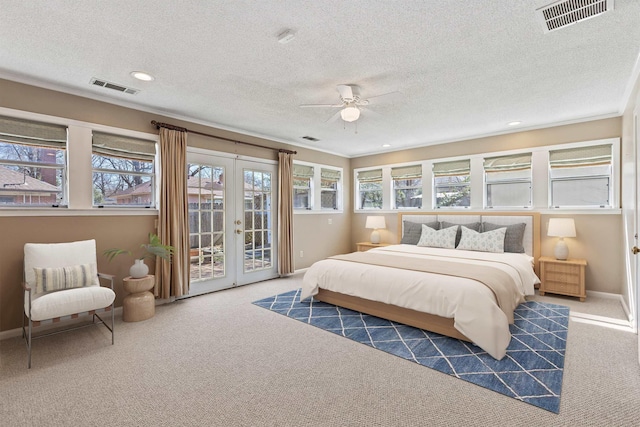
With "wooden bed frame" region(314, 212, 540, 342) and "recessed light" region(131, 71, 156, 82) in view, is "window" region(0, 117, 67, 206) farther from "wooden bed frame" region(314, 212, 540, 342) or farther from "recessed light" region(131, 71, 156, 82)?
"wooden bed frame" region(314, 212, 540, 342)

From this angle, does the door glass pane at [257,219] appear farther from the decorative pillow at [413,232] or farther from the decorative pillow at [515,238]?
the decorative pillow at [515,238]

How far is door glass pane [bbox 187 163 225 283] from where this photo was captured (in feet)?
15.3

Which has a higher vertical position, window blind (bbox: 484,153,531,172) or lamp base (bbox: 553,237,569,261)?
window blind (bbox: 484,153,531,172)

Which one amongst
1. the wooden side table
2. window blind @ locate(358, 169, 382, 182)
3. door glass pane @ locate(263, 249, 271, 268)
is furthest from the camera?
window blind @ locate(358, 169, 382, 182)

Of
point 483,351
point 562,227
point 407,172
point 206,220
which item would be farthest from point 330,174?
point 483,351

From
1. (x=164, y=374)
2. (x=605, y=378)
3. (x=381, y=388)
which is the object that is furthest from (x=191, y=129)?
(x=605, y=378)

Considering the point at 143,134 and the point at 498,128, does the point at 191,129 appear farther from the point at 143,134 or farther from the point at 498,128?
the point at 498,128

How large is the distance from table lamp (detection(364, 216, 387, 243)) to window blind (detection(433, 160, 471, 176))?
148cm

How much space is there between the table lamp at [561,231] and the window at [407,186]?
240 cm

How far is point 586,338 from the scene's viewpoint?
10.00ft

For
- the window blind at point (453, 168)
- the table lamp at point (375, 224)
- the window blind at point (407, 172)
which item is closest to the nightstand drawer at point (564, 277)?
the window blind at point (453, 168)

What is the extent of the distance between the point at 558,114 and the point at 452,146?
1792 millimetres

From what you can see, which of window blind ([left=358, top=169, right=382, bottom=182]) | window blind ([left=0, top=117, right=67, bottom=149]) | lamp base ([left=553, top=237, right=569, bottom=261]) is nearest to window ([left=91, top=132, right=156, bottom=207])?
window blind ([left=0, top=117, right=67, bottom=149])

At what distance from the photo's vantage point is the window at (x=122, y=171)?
3785 mm
